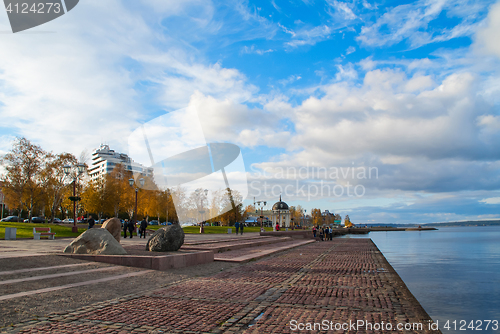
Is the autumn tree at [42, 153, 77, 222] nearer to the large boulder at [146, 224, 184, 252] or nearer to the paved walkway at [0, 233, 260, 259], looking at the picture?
the paved walkway at [0, 233, 260, 259]

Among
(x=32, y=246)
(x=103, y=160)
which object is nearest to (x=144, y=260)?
(x=32, y=246)

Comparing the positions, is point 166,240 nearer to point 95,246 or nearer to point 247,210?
point 95,246

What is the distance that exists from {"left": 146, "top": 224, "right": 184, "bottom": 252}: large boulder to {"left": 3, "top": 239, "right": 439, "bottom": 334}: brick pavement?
4678mm

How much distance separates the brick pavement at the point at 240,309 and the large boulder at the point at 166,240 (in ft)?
15.3

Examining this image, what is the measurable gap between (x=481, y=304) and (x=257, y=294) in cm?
937

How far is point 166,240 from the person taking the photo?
13914 millimetres

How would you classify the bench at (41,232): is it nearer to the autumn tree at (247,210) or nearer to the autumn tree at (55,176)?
the autumn tree at (55,176)

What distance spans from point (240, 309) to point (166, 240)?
8182mm

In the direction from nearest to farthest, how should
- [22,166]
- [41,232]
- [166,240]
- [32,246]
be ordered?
[166,240], [32,246], [41,232], [22,166]

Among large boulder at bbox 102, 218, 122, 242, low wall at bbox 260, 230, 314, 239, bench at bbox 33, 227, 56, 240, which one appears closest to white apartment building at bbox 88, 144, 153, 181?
low wall at bbox 260, 230, 314, 239

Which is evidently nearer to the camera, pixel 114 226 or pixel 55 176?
pixel 114 226

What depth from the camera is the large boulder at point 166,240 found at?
13.9m

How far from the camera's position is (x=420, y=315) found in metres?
6.36

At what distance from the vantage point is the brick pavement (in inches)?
207
